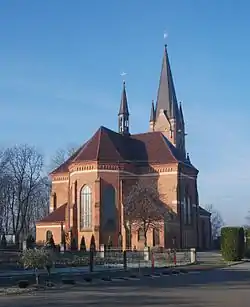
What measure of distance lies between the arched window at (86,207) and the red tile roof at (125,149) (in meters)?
4.26

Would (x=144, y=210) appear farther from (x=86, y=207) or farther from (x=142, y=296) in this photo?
(x=142, y=296)

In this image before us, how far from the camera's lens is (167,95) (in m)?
92.8

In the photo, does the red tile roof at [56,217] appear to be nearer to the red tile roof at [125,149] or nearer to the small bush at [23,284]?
the red tile roof at [125,149]

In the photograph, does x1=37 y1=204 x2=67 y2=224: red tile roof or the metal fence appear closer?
the metal fence

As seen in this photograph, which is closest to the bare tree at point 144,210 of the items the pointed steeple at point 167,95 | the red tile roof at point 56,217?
the red tile roof at point 56,217

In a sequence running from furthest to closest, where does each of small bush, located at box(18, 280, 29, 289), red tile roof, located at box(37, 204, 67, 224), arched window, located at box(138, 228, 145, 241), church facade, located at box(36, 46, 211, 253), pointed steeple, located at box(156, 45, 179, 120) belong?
pointed steeple, located at box(156, 45, 179, 120) < red tile roof, located at box(37, 204, 67, 224) < church facade, located at box(36, 46, 211, 253) < arched window, located at box(138, 228, 145, 241) < small bush, located at box(18, 280, 29, 289)

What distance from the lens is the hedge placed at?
146ft

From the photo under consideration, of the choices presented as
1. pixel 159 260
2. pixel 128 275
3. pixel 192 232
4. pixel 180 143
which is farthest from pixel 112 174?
pixel 128 275

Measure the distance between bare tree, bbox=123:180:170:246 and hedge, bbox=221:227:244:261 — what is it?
1709 centimetres

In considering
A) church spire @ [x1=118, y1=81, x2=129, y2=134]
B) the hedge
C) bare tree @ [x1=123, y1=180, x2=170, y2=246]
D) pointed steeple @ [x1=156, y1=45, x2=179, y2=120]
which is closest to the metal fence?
the hedge

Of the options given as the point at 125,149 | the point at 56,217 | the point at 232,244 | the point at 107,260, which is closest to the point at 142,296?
the point at 107,260

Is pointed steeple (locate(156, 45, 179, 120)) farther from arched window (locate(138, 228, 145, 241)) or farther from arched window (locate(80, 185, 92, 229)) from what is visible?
arched window (locate(138, 228, 145, 241))

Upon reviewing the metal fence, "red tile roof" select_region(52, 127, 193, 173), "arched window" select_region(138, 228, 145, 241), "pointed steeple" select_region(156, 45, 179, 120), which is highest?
"pointed steeple" select_region(156, 45, 179, 120)

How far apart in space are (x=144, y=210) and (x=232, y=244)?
714 inches
